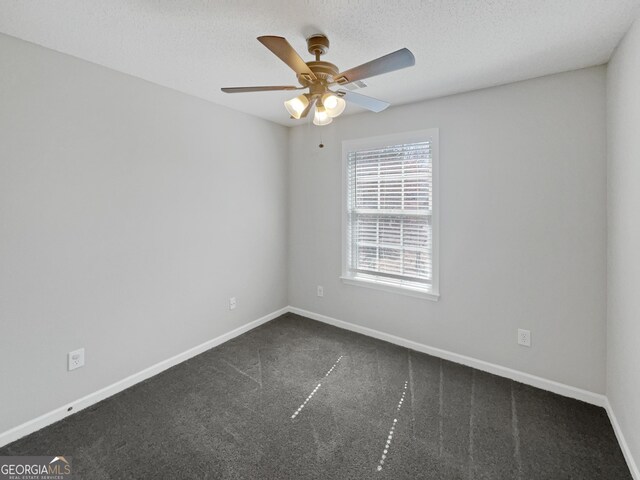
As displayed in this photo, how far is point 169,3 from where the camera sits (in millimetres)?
1548

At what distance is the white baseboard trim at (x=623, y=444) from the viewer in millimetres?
1606

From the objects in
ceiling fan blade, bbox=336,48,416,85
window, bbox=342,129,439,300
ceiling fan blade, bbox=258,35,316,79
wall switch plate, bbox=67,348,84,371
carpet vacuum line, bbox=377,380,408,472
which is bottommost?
carpet vacuum line, bbox=377,380,408,472

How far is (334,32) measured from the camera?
179 centimetres

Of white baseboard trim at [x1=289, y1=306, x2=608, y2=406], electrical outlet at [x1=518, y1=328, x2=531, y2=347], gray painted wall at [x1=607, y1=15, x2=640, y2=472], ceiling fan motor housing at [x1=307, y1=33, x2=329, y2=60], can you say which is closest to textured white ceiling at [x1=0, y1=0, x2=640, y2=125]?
ceiling fan motor housing at [x1=307, y1=33, x2=329, y2=60]

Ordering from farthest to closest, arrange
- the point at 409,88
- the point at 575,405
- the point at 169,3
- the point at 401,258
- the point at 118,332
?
the point at 401,258 → the point at 409,88 → the point at 118,332 → the point at 575,405 → the point at 169,3

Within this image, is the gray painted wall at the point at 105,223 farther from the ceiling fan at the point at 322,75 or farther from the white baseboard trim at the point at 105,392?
the ceiling fan at the point at 322,75

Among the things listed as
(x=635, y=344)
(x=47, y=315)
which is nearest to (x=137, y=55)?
(x=47, y=315)

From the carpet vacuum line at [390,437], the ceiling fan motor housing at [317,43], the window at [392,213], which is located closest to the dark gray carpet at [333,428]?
the carpet vacuum line at [390,437]

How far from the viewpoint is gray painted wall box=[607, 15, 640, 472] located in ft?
5.37

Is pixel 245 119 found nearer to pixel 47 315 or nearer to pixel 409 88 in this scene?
pixel 409 88

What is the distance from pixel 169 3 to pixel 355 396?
2.69 metres

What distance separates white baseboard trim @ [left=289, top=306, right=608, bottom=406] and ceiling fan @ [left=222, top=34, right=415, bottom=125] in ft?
7.42

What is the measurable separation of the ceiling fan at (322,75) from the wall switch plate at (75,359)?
2.08 m

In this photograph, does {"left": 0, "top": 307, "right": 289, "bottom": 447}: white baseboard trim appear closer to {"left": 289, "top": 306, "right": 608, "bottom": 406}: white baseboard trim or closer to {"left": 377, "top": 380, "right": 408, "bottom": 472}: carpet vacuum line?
{"left": 289, "top": 306, "right": 608, "bottom": 406}: white baseboard trim
